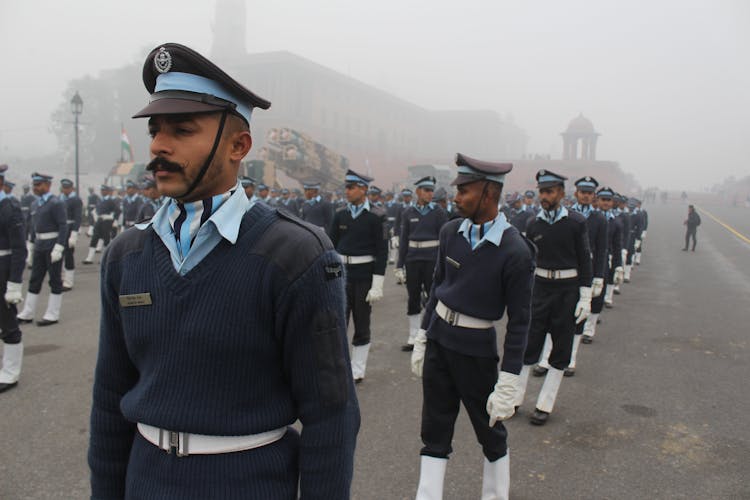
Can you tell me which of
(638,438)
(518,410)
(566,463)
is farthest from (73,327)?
(638,438)

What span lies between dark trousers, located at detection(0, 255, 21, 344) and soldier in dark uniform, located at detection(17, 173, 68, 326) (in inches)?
91.6

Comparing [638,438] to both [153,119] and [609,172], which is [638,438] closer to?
[153,119]

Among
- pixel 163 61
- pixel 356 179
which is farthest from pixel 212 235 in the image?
pixel 356 179

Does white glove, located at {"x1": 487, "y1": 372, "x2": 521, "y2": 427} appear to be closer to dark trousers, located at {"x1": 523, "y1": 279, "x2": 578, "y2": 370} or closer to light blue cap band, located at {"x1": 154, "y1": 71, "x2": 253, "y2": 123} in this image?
dark trousers, located at {"x1": 523, "y1": 279, "x2": 578, "y2": 370}

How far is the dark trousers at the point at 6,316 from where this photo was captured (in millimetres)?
5258

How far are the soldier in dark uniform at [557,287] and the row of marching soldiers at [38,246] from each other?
5.20 metres

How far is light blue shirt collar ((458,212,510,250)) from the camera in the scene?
11.1ft

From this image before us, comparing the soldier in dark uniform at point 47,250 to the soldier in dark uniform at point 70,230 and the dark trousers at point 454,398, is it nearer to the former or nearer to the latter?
the soldier in dark uniform at point 70,230

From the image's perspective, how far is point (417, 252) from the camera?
7719 millimetres

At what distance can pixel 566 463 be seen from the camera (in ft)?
13.4

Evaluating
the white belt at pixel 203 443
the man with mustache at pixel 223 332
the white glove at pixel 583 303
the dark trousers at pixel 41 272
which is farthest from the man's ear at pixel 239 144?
the dark trousers at pixel 41 272

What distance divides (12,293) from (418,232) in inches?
203

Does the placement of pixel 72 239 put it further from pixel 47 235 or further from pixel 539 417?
pixel 539 417

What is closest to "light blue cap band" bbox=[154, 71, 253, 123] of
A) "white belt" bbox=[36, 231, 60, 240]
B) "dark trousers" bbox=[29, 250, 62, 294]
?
"dark trousers" bbox=[29, 250, 62, 294]
